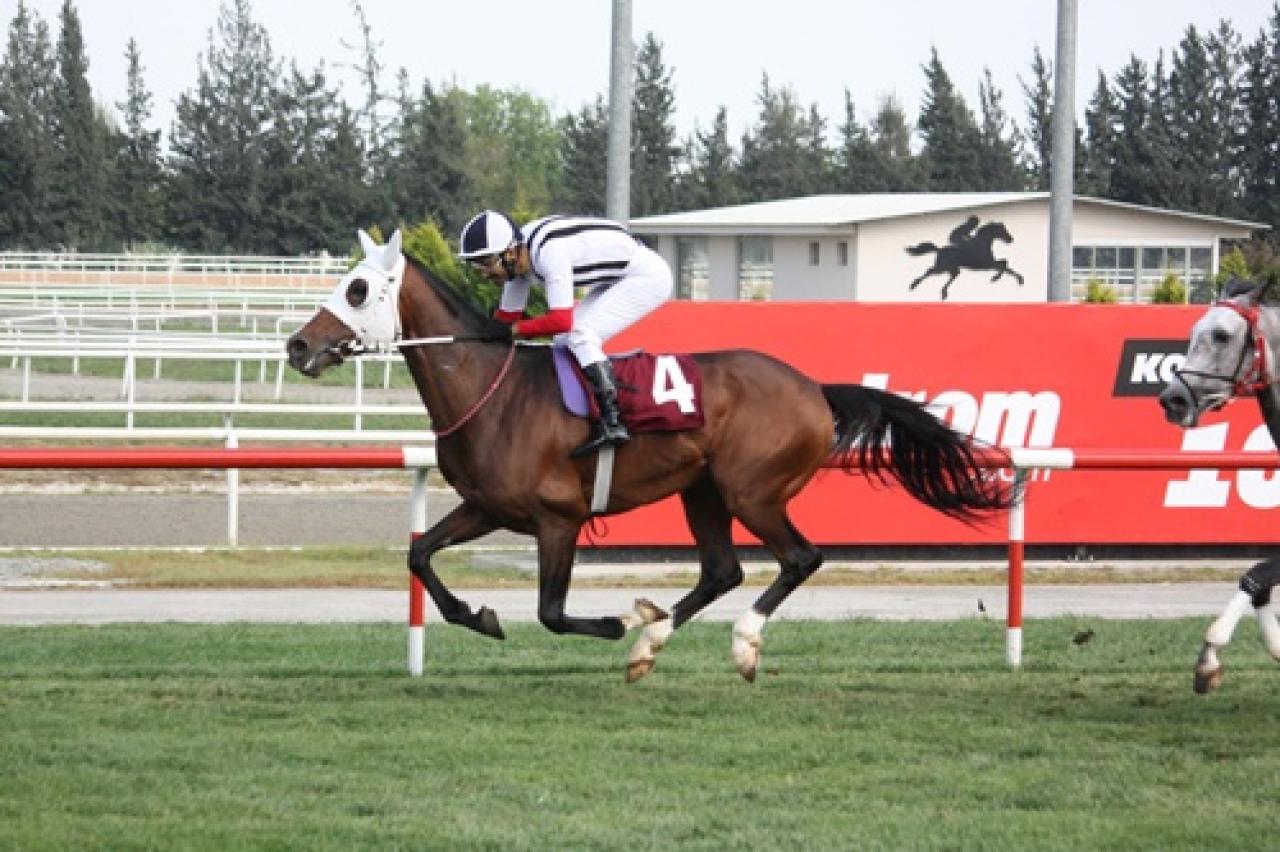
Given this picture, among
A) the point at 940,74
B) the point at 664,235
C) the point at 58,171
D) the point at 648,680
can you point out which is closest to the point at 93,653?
the point at 648,680

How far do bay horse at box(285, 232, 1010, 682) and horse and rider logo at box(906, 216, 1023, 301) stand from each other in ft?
91.8

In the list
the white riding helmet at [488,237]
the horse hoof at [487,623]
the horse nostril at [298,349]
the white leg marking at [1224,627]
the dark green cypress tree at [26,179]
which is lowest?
the horse hoof at [487,623]

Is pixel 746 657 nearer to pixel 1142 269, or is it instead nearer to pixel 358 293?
pixel 358 293

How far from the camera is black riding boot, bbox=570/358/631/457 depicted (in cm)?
887

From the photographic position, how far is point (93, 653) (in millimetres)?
10375

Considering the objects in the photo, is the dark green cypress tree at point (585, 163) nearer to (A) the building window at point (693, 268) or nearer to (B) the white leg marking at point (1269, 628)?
(A) the building window at point (693, 268)

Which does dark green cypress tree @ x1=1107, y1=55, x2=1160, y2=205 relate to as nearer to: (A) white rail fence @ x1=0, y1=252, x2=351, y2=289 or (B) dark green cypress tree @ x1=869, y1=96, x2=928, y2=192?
(B) dark green cypress tree @ x1=869, y1=96, x2=928, y2=192

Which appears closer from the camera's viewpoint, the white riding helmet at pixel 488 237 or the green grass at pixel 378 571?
the white riding helmet at pixel 488 237

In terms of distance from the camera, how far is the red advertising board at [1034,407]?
14836mm

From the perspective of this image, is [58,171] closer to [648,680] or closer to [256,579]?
[256,579]

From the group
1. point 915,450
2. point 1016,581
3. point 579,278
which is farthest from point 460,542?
point 1016,581

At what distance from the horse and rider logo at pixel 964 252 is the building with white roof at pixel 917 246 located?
16 mm

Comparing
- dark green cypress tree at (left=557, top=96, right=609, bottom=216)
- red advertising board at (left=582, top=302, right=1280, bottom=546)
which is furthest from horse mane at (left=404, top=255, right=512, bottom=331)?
dark green cypress tree at (left=557, top=96, right=609, bottom=216)

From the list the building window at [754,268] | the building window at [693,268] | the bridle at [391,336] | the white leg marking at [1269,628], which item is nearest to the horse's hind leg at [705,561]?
the bridle at [391,336]
